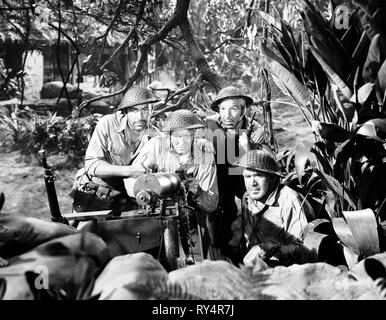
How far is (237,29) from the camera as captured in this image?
5.28 m

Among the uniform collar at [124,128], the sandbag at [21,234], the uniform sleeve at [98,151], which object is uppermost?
the uniform collar at [124,128]

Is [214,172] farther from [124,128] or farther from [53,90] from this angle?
[53,90]

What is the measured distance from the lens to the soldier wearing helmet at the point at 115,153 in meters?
3.64

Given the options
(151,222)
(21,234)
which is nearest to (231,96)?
(151,222)

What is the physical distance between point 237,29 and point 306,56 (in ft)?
→ 7.17

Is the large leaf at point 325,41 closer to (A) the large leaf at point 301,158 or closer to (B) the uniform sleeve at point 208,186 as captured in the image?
(A) the large leaf at point 301,158

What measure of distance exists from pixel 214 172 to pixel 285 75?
0.78 meters

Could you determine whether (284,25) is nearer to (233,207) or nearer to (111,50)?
(233,207)

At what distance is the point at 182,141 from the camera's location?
346 cm

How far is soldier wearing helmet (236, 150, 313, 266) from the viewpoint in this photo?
315 cm

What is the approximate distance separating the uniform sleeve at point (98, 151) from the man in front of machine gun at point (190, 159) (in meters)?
0.33

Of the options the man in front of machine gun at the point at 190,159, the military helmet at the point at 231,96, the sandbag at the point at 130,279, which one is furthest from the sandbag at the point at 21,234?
the military helmet at the point at 231,96
